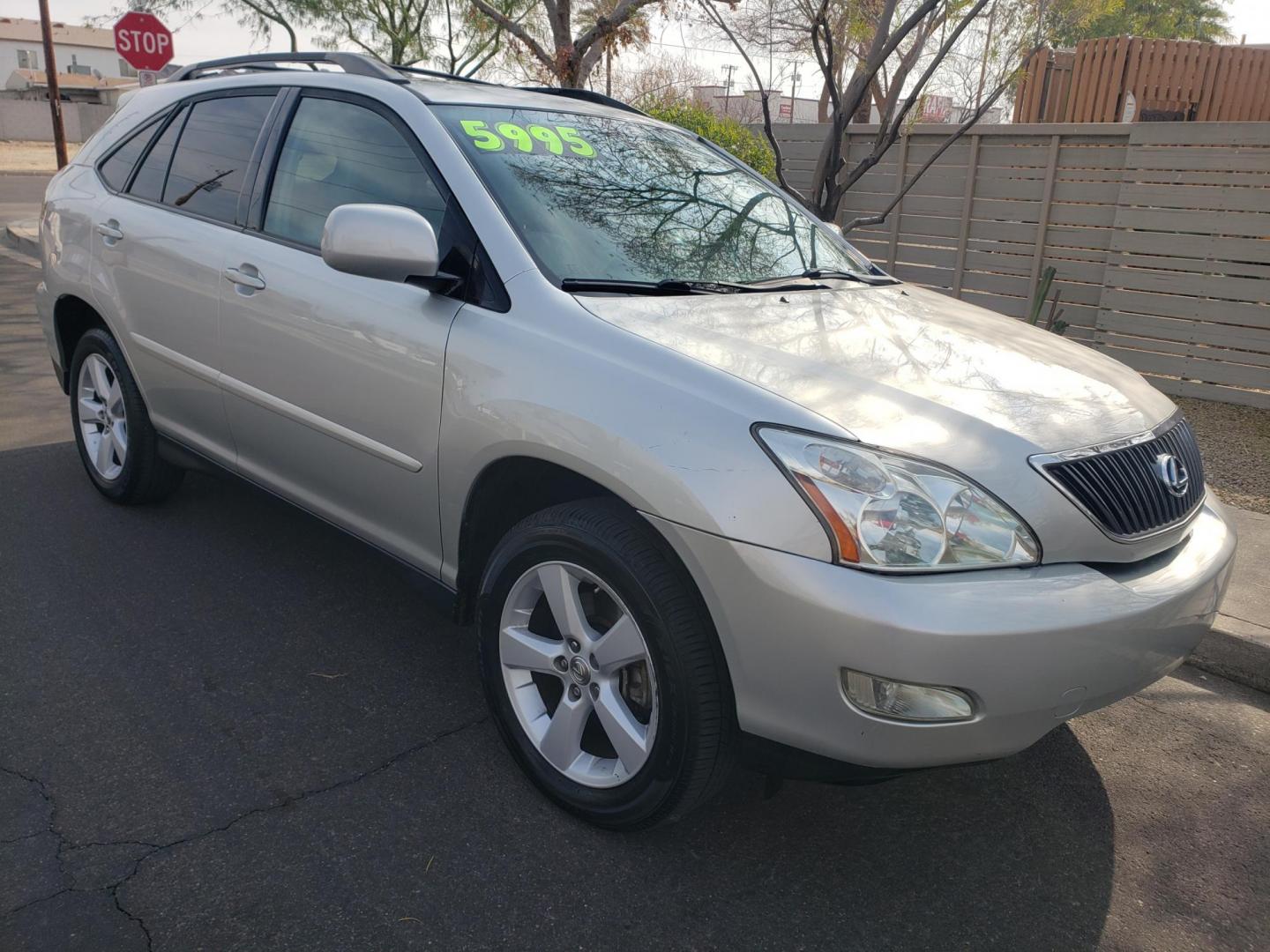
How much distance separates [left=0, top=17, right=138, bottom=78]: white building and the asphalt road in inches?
Answer: 3439

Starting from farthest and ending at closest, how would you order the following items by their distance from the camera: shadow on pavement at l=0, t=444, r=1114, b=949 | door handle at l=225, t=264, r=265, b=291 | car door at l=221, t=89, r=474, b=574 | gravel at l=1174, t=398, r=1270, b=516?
gravel at l=1174, t=398, r=1270, b=516, door handle at l=225, t=264, r=265, b=291, car door at l=221, t=89, r=474, b=574, shadow on pavement at l=0, t=444, r=1114, b=949

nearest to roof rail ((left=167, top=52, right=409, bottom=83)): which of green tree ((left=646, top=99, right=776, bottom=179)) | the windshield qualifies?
the windshield

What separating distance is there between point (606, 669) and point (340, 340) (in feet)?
4.48

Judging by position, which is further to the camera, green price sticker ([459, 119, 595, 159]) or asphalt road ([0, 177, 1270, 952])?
green price sticker ([459, 119, 595, 159])

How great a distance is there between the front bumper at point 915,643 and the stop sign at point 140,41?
13215mm

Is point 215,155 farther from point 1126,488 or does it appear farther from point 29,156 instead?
point 29,156

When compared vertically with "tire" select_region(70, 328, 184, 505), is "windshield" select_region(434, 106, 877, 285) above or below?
above

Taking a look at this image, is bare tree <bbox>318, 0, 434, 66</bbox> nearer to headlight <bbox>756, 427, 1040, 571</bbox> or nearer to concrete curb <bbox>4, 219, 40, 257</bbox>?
concrete curb <bbox>4, 219, 40, 257</bbox>

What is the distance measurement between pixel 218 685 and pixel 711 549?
1.87 meters

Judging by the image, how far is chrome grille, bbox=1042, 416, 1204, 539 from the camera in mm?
2426

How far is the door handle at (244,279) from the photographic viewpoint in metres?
3.57

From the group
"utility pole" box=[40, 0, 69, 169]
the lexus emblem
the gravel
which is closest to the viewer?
the lexus emblem

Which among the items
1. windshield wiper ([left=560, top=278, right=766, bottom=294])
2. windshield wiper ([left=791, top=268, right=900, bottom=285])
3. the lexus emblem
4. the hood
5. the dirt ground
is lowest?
the dirt ground

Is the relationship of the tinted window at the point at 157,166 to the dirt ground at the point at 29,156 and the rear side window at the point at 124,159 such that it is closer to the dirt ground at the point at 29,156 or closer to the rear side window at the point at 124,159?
the rear side window at the point at 124,159
